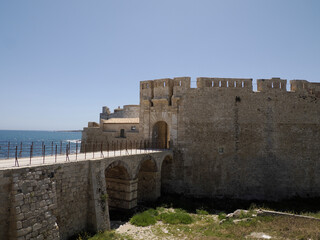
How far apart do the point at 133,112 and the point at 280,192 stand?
53.2 ft

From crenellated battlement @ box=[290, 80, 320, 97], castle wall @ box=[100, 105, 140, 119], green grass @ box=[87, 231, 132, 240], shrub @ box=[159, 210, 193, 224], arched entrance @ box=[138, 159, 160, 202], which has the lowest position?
shrub @ box=[159, 210, 193, 224]

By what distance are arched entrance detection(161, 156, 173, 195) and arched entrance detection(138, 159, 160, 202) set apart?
1660mm

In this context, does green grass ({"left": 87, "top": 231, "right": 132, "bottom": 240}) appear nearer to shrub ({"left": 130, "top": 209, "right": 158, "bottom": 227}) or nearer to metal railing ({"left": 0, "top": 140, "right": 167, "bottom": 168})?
shrub ({"left": 130, "top": 209, "right": 158, "bottom": 227})

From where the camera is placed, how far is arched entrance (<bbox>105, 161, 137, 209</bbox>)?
41.6ft

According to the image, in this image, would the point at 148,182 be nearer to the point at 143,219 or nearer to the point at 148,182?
the point at 148,182

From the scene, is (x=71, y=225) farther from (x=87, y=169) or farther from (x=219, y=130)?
(x=219, y=130)

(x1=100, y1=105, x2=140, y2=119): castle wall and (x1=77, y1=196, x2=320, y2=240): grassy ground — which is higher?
(x1=100, y1=105, x2=140, y2=119): castle wall

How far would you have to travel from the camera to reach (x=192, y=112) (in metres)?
17.1


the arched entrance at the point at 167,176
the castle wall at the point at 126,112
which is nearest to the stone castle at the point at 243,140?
the arched entrance at the point at 167,176

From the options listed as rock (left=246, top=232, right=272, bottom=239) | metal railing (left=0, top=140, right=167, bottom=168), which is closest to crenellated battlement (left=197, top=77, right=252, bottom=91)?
metal railing (left=0, top=140, right=167, bottom=168)

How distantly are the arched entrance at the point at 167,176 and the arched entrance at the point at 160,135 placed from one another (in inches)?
81.1

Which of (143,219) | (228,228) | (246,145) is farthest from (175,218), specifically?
(246,145)

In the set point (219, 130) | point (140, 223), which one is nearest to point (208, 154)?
point (219, 130)

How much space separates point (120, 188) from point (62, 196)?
4.53m
